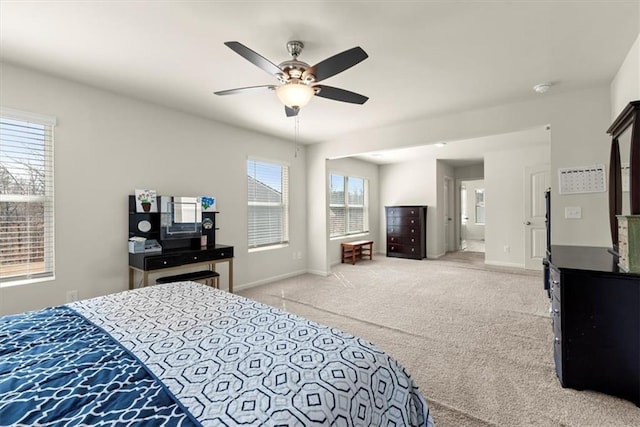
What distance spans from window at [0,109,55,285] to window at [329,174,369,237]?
15.2 ft

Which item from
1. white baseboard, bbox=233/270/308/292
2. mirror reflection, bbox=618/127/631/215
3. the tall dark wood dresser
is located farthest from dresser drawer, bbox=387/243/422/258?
mirror reflection, bbox=618/127/631/215

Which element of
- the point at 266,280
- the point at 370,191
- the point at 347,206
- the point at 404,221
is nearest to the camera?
the point at 266,280

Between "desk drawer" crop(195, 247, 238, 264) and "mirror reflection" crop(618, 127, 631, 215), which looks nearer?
"mirror reflection" crop(618, 127, 631, 215)

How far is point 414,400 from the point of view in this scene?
1.30 metres

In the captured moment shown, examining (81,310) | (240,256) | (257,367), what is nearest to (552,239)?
(257,367)

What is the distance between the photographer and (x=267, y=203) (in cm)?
489

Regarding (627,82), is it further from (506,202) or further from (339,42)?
(506,202)

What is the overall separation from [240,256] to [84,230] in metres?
1.95

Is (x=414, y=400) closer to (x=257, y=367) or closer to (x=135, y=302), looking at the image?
(x=257, y=367)

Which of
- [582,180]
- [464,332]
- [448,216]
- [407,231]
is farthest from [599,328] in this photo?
[448,216]

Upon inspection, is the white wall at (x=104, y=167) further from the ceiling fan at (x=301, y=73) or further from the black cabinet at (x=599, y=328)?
the black cabinet at (x=599, y=328)

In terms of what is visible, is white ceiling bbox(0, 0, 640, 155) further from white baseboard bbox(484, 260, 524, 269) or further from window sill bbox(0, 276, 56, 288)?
white baseboard bbox(484, 260, 524, 269)

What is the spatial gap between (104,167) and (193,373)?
296 centimetres

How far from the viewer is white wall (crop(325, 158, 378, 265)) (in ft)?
21.6
